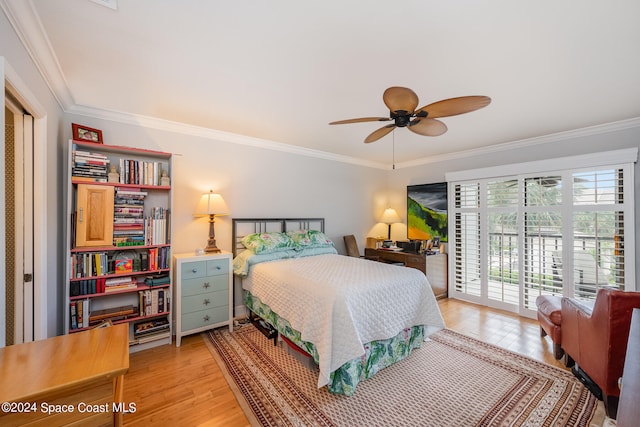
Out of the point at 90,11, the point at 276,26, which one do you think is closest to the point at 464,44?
the point at 276,26

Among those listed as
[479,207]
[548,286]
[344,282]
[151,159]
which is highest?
[151,159]

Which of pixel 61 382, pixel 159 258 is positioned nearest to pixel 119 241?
pixel 159 258

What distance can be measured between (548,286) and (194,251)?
15.1ft

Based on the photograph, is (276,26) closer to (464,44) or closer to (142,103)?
(464,44)

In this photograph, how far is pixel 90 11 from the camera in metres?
1.46

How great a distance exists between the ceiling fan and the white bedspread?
1.34m

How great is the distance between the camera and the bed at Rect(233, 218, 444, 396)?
1.93m

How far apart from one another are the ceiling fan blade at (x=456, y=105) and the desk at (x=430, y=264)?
9.11 ft

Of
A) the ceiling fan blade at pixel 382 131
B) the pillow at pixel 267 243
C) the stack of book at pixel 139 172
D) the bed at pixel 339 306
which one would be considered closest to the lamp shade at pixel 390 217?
the bed at pixel 339 306

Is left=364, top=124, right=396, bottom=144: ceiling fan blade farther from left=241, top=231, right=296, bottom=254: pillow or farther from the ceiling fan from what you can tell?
left=241, top=231, right=296, bottom=254: pillow

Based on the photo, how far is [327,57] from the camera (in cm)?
185

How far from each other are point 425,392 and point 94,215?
3267 mm

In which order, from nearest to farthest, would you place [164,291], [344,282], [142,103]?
[344,282] < [142,103] < [164,291]

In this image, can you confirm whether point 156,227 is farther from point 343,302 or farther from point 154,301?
point 343,302
